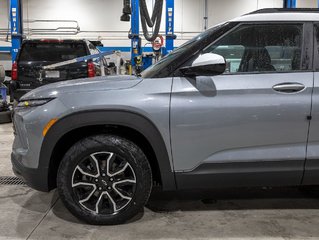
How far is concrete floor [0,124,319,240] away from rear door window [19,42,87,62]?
13.7 ft

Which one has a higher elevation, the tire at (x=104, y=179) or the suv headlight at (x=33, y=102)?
the suv headlight at (x=33, y=102)

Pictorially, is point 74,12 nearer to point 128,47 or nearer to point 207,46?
point 128,47

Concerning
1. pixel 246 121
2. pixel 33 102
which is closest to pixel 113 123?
pixel 33 102

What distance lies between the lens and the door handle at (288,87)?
317cm

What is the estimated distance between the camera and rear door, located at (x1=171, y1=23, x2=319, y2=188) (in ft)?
10.3

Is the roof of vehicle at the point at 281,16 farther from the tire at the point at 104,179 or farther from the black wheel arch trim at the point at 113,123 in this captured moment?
the tire at the point at 104,179

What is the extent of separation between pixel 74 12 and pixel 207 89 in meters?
17.0

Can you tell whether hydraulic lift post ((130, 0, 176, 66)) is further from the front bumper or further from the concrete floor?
the front bumper

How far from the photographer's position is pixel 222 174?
323 cm

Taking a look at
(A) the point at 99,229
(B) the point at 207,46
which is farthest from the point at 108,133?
(B) the point at 207,46

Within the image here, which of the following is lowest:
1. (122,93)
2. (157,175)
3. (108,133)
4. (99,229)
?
(99,229)

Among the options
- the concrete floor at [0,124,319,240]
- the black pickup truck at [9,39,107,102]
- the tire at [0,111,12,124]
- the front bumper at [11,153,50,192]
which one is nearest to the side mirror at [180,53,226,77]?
the concrete floor at [0,124,319,240]

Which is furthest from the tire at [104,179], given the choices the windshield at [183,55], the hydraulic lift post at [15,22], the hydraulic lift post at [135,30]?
the hydraulic lift post at [15,22]

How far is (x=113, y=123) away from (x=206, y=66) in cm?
86
